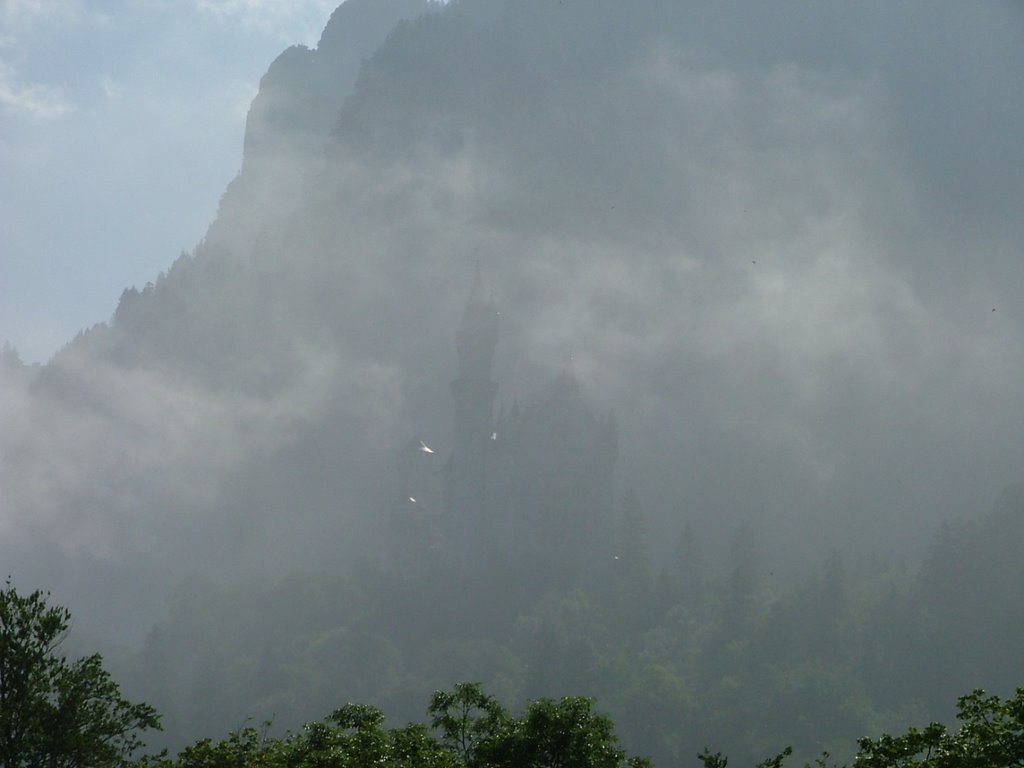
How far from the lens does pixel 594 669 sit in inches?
5226

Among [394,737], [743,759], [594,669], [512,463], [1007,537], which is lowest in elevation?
[394,737]

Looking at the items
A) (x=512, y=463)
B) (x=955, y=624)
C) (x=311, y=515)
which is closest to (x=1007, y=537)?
(x=955, y=624)

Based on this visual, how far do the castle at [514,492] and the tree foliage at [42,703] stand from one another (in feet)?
363

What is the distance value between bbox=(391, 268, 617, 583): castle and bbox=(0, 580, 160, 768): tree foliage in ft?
363

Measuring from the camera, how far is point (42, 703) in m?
40.7

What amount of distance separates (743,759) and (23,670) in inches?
3588

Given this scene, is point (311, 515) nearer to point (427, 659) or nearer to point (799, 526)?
point (427, 659)

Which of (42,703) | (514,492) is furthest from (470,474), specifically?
(42,703)

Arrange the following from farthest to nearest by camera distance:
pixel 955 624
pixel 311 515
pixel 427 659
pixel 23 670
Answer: pixel 311 515 < pixel 427 659 < pixel 955 624 < pixel 23 670

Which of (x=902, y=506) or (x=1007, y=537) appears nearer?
(x=1007, y=537)

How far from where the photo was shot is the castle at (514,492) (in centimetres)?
15138

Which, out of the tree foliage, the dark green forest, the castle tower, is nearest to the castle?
the castle tower

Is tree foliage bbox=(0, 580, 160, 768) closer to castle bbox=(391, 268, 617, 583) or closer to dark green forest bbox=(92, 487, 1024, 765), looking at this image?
dark green forest bbox=(92, 487, 1024, 765)

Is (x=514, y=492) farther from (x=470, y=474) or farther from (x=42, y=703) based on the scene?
(x=42, y=703)
